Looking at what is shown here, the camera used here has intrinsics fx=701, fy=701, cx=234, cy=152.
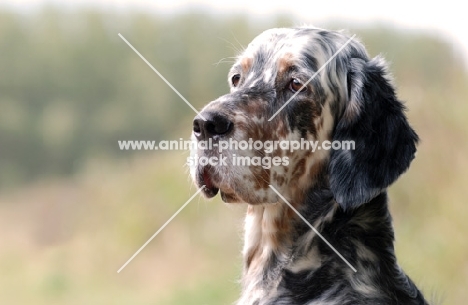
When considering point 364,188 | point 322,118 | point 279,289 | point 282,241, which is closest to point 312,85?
point 322,118

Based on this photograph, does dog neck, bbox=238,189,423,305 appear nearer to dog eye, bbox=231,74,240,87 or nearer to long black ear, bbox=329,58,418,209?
long black ear, bbox=329,58,418,209

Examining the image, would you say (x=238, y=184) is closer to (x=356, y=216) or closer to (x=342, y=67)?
(x=356, y=216)

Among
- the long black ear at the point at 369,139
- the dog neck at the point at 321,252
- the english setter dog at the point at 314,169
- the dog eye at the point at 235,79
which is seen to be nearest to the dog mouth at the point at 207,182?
the english setter dog at the point at 314,169

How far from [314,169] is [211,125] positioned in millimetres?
733

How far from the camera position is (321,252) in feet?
13.4

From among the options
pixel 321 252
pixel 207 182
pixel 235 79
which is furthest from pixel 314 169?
pixel 235 79

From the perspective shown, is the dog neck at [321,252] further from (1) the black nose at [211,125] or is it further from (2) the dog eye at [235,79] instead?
(2) the dog eye at [235,79]

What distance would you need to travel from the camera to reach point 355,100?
4.26m

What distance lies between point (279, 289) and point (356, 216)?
0.62 metres

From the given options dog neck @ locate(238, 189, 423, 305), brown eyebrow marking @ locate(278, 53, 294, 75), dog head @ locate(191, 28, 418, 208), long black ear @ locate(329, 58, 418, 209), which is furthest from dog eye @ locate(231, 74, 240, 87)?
dog neck @ locate(238, 189, 423, 305)

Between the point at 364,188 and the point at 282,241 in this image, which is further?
the point at 282,241

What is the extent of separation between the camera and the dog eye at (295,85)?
4227 mm

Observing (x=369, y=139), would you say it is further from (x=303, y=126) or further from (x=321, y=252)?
(x=321, y=252)

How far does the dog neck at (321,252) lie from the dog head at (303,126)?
0.15 meters
